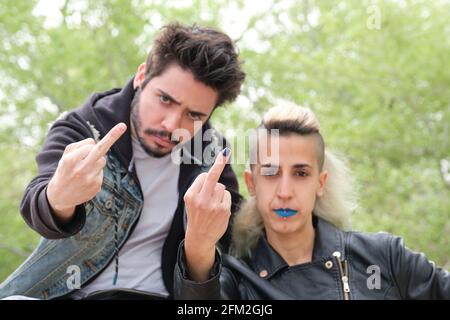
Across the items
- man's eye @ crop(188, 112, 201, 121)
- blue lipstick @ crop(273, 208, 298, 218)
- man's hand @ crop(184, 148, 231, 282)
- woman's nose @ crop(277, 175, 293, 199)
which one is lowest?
man's hand @ crop(184, 148, 231, 282)

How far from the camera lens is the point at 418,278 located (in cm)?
202

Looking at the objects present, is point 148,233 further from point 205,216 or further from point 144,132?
point 205,216

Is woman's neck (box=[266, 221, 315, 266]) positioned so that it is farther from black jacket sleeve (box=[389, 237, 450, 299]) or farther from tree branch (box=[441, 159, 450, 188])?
tree branch (box=[441, 159, 450, 188])

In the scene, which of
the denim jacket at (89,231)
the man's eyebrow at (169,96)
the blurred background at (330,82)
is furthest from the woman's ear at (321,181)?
the blurred background at (330,82)

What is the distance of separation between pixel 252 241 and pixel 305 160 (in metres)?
0.38

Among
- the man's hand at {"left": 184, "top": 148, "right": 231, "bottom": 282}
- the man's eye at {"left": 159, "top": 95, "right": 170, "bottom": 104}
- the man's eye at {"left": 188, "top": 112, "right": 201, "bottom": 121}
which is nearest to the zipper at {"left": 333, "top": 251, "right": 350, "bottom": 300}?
the man's hand at {"left": 184, "top": 148, "right": 231, "bottom": 282}

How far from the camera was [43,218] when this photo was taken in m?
1.63

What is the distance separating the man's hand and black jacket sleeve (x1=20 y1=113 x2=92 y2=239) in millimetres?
338

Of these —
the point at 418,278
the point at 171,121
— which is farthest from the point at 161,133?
the point at 418,278

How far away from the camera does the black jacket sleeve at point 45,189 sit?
5.35ft

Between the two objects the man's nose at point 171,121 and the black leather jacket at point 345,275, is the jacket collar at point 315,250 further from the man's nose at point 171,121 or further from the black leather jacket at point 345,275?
the man's nose at point 171,121

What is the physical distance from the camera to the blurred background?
17.2ft
